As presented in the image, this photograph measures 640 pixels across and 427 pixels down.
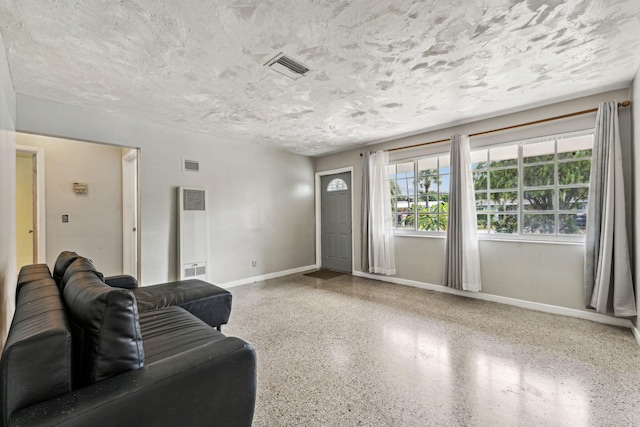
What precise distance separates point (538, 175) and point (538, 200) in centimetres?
31

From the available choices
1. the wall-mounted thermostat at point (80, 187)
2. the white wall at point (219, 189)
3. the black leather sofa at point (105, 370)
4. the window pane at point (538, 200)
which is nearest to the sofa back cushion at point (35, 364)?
the black leather sofa at point (105, 370)

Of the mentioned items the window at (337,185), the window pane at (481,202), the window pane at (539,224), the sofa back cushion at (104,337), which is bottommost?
the sofa back cushion at (104,337)

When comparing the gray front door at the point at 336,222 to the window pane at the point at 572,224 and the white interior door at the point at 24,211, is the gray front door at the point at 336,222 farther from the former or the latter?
the white interior door at the point at 24,211

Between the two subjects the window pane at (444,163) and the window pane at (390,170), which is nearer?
the window pane at (444,163)

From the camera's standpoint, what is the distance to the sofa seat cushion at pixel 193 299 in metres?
2.22

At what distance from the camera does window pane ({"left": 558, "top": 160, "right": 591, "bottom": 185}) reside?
9.98 ft

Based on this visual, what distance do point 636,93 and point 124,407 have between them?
14.0ft

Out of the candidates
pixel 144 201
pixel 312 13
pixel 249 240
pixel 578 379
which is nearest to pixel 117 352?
pixel 312 13

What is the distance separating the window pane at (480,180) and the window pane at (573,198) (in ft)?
2.58

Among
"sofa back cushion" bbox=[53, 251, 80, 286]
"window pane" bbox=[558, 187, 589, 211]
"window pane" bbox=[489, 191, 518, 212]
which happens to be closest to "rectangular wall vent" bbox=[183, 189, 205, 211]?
"sofa back cushion" bbox=[53, 251, 80, 286]

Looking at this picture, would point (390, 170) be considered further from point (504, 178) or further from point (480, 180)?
point (504, 178)

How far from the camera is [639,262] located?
245cm

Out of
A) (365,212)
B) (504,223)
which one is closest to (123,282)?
(365,212)

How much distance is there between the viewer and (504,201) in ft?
11.7
